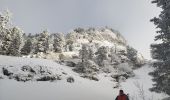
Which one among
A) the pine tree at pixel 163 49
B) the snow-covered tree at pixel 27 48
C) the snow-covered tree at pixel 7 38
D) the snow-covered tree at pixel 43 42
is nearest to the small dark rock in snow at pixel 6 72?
the snow-covered tree at pixel 7 38

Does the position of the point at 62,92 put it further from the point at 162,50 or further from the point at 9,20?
the point at 9,20

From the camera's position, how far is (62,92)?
1705 inches

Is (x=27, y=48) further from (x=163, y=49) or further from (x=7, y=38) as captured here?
(x=163, y=49)

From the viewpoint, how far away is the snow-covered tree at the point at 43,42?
95562 millimetres

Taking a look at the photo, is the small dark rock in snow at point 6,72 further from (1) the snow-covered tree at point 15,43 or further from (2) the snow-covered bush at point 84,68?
(1) the snow-covered tree at point 15,43

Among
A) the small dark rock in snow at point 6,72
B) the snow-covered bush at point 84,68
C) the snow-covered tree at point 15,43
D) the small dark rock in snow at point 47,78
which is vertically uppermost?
the snow-covered tree at point 15,43

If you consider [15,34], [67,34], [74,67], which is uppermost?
[67,34]

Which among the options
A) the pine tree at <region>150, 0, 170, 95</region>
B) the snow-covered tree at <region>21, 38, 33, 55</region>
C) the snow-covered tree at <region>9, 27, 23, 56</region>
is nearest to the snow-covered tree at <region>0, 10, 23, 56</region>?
the snow-covered tree at <region>9, 27, 23, 56</region>

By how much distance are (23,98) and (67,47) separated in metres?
93.2

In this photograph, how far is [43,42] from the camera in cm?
9844

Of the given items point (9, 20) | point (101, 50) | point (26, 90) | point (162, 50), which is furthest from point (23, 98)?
point (101, 50)

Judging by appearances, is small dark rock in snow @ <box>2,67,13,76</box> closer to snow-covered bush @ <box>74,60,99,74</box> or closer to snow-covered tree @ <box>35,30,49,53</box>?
snow-covered bush @ <box>74,60,99,74</box>

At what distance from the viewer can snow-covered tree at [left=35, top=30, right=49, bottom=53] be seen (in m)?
95.6

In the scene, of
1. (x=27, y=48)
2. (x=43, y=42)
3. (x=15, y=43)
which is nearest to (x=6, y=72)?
(x=15, y=43)
